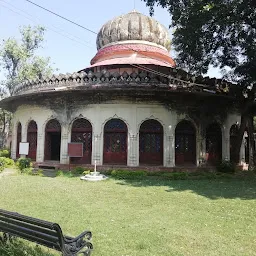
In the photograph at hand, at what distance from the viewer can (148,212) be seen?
6.95 metres

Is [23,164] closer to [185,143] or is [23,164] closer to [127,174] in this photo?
[127,174]

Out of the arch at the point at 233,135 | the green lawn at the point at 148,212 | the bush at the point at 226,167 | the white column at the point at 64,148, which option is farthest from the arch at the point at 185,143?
the white column at the point at 64,148

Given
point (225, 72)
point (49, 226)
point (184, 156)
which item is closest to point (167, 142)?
point (184, 156)

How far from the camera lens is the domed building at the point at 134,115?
13.6m

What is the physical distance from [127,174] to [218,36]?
7.48 metres

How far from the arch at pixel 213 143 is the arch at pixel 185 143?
0.97m

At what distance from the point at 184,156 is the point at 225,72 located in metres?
4.65

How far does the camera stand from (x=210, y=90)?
13883mm

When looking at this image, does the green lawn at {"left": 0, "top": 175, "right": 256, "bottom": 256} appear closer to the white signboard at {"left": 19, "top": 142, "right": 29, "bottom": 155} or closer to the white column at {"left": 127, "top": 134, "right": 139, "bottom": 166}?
the white column at {"left": 127, "top": 134, "right": 139, "bottom": 166}

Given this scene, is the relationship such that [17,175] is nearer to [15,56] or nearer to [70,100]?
[70,100]

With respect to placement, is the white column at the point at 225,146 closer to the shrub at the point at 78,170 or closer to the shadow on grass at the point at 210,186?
the shadow on grass at the point at 210,186

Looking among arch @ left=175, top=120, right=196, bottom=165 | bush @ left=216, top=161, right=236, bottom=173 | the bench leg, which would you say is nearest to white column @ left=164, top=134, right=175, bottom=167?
arch @ left=175, top=120, right=196, bottom=165

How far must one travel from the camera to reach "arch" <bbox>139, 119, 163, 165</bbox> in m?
13.9

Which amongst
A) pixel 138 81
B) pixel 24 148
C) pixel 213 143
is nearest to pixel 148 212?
pixel 138 81
